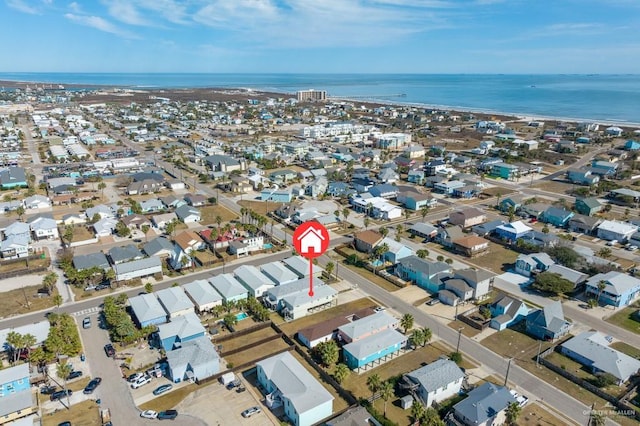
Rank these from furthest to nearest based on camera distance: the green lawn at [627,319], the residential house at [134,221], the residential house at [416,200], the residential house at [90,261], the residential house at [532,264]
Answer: the residential house at [416,200]
the residential house at [134,221]
the residential house at [532,264]
the residential house at [90,261]
the green lawn at [627,319]

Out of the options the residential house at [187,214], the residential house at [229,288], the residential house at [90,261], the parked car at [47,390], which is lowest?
the parked car at [47,390]

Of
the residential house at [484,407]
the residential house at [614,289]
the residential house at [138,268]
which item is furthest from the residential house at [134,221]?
the residential house at [614,289]

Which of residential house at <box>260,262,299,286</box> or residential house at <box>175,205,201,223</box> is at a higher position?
residential house at <box>175,205,201,223</box>

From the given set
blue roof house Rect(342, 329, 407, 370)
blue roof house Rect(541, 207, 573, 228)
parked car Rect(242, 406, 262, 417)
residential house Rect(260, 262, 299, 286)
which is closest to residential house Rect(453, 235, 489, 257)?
blue roof house Rect(541, 207, 573, 228)

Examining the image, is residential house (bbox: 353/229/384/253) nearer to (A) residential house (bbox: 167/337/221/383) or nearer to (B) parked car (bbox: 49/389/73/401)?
(A) residential house (bbox: 167/337/221/383)

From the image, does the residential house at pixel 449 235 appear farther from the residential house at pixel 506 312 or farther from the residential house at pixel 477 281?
the residential house at pixel 506 312

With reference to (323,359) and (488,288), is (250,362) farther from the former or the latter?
(488,288)

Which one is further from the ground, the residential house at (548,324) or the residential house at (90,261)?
the residential house at (90,261)
